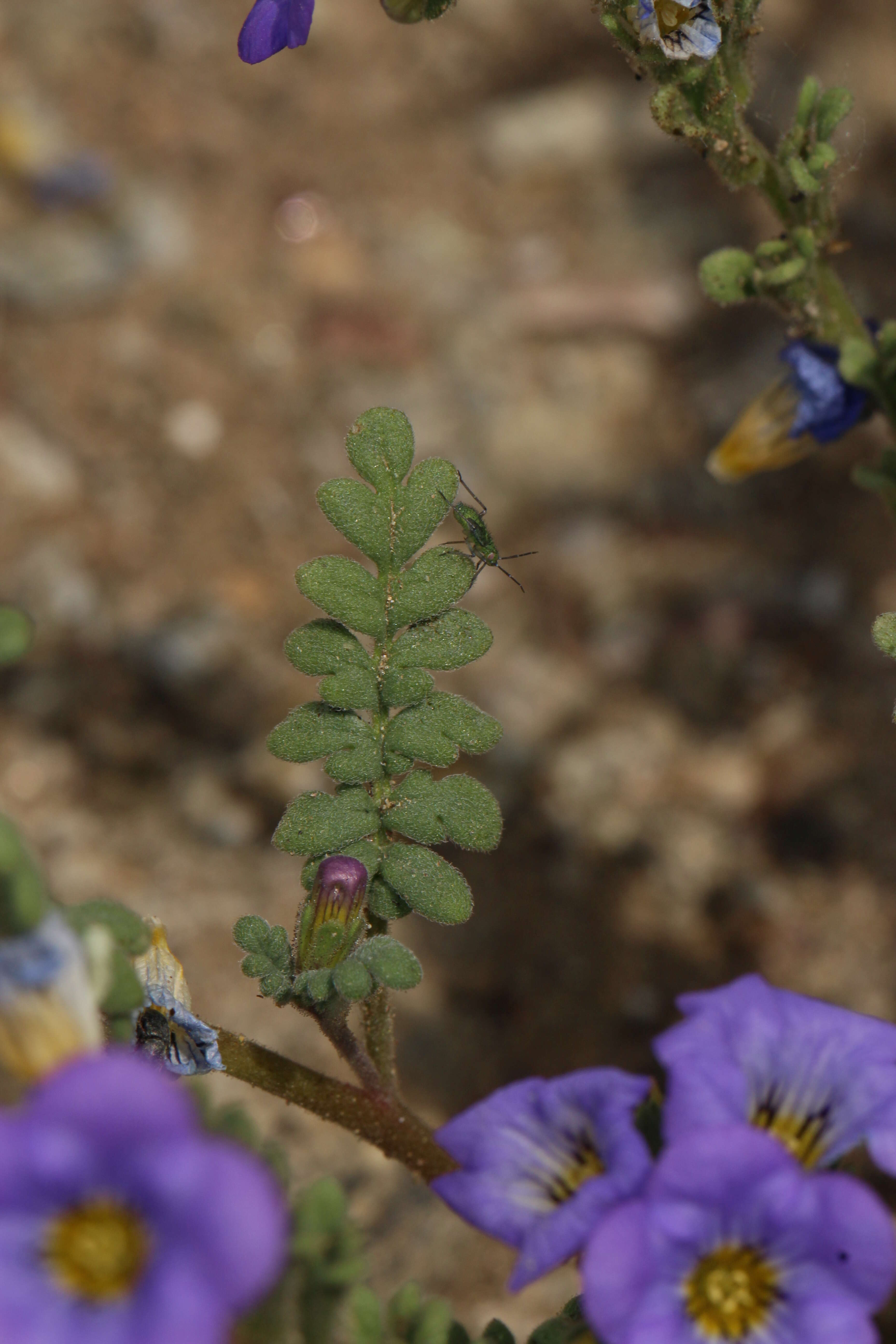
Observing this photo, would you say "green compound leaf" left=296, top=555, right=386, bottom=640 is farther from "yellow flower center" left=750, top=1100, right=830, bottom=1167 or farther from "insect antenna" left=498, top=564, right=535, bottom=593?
"insect antenna" left=498, top=564, right=535, bottom=593

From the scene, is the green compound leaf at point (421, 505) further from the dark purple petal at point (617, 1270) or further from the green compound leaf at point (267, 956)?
the dark purple petal at point (617, 1270)

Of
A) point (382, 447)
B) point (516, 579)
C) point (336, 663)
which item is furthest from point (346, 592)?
point (516, 579)

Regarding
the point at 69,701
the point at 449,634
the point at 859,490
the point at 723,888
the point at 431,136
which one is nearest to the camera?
the point at 449,634

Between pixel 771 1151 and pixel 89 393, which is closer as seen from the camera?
pixel 771 1151

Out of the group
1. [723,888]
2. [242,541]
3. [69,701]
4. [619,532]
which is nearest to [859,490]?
[619,532]

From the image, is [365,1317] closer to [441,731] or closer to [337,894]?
[337,894]

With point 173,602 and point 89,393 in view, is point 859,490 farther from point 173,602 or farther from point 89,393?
point 89,393
